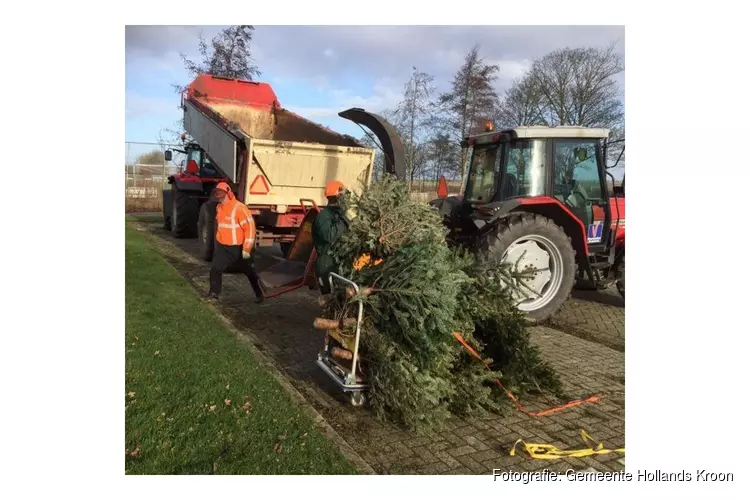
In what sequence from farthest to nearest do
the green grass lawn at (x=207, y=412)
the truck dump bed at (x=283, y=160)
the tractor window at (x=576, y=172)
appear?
the truck dump bed at (x=283, y=160), the tractor window at (x=576, y=172), the green grass lawn at (x=207, y=412)

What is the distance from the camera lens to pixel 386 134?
6855 millimetres

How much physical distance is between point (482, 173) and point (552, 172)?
968 millimetres

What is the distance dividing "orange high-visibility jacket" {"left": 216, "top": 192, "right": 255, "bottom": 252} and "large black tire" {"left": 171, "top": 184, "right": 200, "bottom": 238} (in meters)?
6.27

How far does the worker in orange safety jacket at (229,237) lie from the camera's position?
23.5 ft

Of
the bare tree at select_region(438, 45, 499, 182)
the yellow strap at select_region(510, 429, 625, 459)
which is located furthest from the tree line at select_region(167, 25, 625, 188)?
the yellow strap at select_region(510, 429, 625, 459)

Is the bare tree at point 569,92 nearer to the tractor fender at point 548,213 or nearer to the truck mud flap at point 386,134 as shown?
the tractor fender at point 548,213

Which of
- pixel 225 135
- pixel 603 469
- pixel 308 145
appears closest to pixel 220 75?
pixel 225 135

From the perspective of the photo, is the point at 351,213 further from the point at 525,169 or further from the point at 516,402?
the point at 525,169

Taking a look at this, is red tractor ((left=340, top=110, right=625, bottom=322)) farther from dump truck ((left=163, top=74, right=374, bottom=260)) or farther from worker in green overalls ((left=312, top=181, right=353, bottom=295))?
worker in green overalls ((left=312, top=181, right=353, bottom=295))

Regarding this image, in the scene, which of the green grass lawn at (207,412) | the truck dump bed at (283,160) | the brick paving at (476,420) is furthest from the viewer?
the truck dump bed at (283,160)

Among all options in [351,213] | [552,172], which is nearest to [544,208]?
[552,172]

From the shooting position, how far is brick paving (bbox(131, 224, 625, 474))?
10.8ft

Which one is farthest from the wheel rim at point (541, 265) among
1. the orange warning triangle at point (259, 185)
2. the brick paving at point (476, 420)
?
the orange warning triangle at point (259, 185)

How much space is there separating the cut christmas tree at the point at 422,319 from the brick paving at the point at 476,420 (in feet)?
0.52
